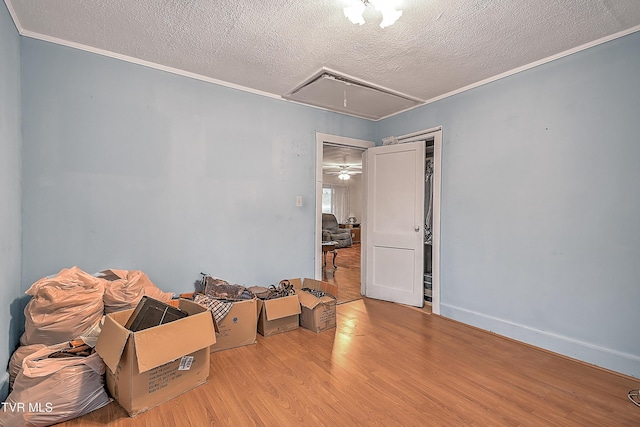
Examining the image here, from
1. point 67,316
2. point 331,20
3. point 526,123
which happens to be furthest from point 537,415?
point 67,316

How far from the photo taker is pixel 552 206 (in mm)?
2582

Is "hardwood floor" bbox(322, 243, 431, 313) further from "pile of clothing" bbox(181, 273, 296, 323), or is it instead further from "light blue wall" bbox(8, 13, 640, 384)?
"pile of clothing" bbox(181, 273, 296, 323)

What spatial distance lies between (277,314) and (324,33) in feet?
7.76

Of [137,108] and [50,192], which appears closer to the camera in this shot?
[50,192]

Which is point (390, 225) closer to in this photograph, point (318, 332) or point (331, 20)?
point (318, 332)

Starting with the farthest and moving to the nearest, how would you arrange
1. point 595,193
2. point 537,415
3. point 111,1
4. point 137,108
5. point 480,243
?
1. point 480,243
2. point 137,108
3. point 595,193
4. point 111,1
5. point 537,415

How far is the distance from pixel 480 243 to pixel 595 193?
1.02m

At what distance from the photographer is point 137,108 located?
2.70 m

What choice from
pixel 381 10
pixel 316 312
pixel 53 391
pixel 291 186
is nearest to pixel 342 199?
pixel 291 186

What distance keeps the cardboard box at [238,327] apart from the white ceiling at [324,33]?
215cm

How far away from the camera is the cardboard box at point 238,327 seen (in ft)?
8.16

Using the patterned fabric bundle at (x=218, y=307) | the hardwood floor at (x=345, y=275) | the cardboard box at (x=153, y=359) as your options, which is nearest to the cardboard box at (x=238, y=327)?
the patterned fabric bundle at (x=218, y=307)

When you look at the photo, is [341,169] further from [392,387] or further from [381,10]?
[392,387]

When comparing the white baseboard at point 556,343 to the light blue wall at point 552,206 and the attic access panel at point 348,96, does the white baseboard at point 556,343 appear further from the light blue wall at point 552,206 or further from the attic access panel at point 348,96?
the attic access panel at point 348,96
